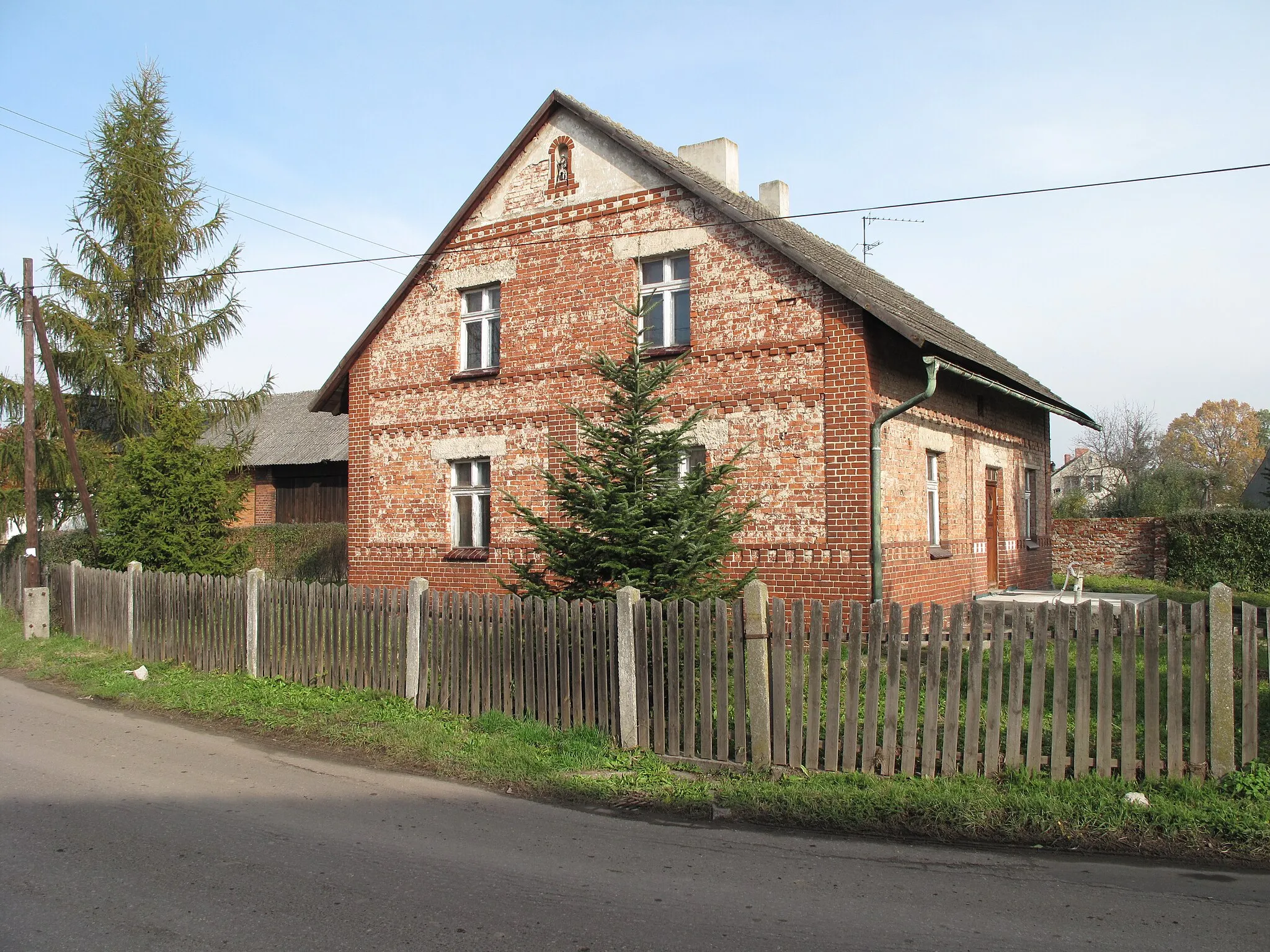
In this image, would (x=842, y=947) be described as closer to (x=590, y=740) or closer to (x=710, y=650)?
(x=710, y=650)

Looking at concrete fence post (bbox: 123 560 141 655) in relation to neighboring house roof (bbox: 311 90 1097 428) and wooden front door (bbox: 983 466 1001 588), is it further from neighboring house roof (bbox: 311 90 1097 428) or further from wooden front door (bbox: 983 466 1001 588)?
wooden front door (bbox: 983 466 1001 588)

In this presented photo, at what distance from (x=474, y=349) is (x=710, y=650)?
957 centimetres

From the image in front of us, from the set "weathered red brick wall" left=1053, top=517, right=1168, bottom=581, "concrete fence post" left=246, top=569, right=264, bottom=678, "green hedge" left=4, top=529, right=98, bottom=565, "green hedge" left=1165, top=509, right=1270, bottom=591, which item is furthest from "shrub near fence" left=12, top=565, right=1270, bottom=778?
"weathered red brick wall" left=1053, top=517, right=1168, bottom=581

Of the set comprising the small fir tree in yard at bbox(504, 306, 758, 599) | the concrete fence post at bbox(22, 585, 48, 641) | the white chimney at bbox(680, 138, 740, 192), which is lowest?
the concrete fence post at bbox(22, 585, 48, 641)

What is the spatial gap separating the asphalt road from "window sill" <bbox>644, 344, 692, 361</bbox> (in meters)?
7.65

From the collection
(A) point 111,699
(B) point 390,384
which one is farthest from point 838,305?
(A) point 111,699

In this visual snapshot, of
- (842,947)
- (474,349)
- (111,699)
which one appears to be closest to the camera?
(842,947)

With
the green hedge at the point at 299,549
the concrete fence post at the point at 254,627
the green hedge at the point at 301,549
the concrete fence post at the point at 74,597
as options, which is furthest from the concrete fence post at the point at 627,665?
the green hedge at the point at 301,549

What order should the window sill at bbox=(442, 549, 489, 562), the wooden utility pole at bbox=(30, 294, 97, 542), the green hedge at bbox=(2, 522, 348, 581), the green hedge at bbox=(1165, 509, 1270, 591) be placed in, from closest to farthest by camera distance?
the window sill at bbox=(442, 549, 489, 562) → the wooden utility pole at bbox=(30, 294, 97, 542) → the green hedge at bbox=(1165, 509, 1270, 591) → the green hedge at bbox=(2, 522, 348, 581)

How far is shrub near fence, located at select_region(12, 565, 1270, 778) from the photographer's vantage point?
6473 millimetres

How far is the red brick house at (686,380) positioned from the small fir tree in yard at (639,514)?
11.3ft

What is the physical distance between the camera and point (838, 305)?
12.2m

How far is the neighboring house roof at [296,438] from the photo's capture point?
105ft

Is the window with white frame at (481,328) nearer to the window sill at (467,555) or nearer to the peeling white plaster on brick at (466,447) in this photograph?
the peeling white plaster on brick at (466,447)
